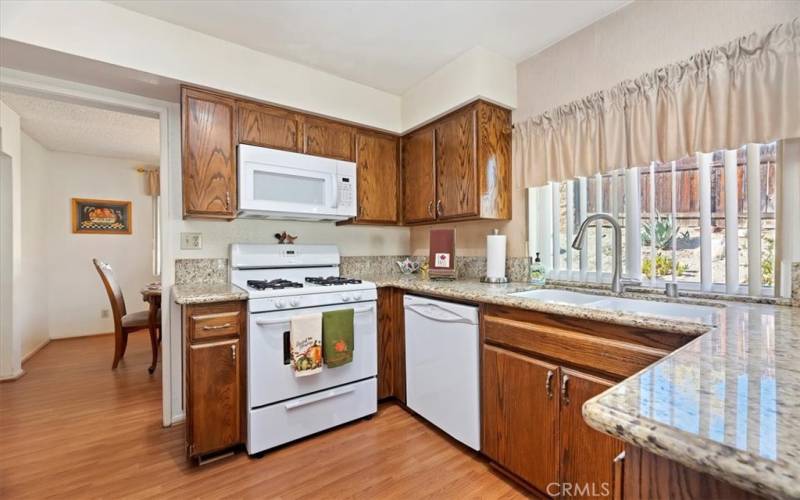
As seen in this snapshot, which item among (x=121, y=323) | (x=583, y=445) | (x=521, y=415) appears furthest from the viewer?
(x=121, y=323)

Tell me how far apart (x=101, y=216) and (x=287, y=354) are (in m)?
4.29

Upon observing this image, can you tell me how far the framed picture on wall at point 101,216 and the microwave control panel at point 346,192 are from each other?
3910mm

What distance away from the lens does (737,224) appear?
153 centimetres

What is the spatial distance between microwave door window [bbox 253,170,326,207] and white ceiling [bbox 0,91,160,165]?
146 centimetres

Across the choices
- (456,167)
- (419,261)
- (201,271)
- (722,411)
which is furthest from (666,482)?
(419,261)

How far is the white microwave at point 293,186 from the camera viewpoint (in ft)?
6.91

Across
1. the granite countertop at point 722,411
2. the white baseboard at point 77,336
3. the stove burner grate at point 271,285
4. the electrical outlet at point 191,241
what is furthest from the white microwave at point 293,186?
the white baseboard at point 77,336

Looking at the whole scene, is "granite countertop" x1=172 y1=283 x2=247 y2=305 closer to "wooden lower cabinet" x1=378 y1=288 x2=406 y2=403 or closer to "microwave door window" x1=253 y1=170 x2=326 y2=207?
"microwave door window" x1=253 y1=170 x2=326 y2=207

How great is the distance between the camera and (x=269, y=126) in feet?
7.37

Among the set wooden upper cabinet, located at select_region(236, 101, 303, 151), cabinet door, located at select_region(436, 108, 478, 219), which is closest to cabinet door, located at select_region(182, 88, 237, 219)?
wooden upper cabinet, located at select_region(236, 101, 303, 151)

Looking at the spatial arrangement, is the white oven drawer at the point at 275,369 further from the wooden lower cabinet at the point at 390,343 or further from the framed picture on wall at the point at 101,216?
the framed picture on wall at the point at 101,216

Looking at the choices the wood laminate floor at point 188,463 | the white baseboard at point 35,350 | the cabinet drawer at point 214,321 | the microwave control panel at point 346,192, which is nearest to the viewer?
the wood laminate floor at point 188,463

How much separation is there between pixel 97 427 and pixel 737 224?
3.70 m

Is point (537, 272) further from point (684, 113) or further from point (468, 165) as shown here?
point (684, 113)
